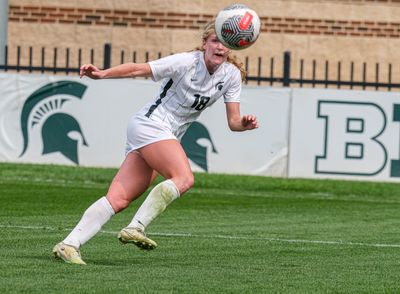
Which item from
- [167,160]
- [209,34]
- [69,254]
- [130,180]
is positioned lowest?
[69,254]

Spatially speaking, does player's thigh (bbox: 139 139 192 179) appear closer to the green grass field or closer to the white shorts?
the white shorts

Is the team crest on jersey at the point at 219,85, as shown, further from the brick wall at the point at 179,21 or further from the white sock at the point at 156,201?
the brick wall at the point at 179,21

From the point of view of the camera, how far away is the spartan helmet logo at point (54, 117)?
22.0 meters

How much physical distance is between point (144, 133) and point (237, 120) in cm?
88

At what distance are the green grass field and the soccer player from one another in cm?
30

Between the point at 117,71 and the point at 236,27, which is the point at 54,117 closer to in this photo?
the point at 236,27

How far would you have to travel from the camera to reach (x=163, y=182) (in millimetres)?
10789

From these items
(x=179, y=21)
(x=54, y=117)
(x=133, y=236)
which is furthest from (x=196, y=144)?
(x=133, y=236)

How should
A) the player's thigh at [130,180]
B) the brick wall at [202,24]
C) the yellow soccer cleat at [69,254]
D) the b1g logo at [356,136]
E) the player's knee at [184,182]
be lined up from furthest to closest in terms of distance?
the brick wall at [202,24], the b1g logo at [356,136], the player's thigh at [130,180], the player's knee at [184,182], the yellow soccer cleat at [69,254]

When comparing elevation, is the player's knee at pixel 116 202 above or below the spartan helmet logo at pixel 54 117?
above

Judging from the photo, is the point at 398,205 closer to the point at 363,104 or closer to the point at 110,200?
the point at 363,104

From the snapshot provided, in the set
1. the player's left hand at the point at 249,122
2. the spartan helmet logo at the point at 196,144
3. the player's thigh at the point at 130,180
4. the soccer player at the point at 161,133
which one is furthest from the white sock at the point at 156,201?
the spartan helmet logo at the point at 196,144

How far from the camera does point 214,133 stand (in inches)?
862

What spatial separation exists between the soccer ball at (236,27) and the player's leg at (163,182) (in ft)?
2.82
